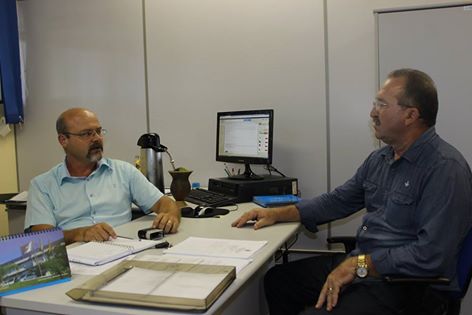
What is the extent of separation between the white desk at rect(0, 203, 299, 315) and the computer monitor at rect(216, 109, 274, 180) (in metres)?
0.37

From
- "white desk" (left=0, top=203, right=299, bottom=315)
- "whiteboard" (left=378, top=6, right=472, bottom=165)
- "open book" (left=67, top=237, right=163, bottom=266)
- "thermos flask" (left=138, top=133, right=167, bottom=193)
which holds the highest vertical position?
"whiteboard" (left=378, top=6, right=472, bottom=165)

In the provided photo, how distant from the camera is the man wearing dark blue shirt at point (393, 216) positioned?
160cm

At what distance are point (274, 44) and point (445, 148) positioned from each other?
1.70 metres

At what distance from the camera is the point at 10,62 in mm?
3637

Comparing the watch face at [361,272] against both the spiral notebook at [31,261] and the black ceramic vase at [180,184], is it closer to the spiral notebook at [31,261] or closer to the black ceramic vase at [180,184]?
the spiral notebook at [31,261]

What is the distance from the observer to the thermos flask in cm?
286

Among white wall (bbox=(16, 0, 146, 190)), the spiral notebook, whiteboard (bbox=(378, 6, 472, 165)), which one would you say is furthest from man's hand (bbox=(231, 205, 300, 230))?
white wall (bbox=(16, 0, 146, 190))

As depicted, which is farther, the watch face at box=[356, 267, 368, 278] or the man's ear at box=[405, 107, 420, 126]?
the man's ear at box=[405, 107, 420, 126]

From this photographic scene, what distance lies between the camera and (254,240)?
6.09ft

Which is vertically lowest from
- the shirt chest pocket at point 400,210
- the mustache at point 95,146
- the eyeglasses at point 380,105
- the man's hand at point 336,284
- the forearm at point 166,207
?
the man's hand at point 336,284

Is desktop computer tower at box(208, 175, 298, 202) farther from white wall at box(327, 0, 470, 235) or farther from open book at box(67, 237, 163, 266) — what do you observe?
open book at box(67, 237, 163, 266)

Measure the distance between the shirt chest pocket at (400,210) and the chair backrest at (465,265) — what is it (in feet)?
0.65

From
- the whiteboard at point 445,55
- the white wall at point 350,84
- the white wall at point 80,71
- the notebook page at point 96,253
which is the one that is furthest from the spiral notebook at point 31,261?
the whiteboard at point 445,55

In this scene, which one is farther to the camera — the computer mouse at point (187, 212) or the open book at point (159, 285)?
the computer mouse at point (187, 212)
